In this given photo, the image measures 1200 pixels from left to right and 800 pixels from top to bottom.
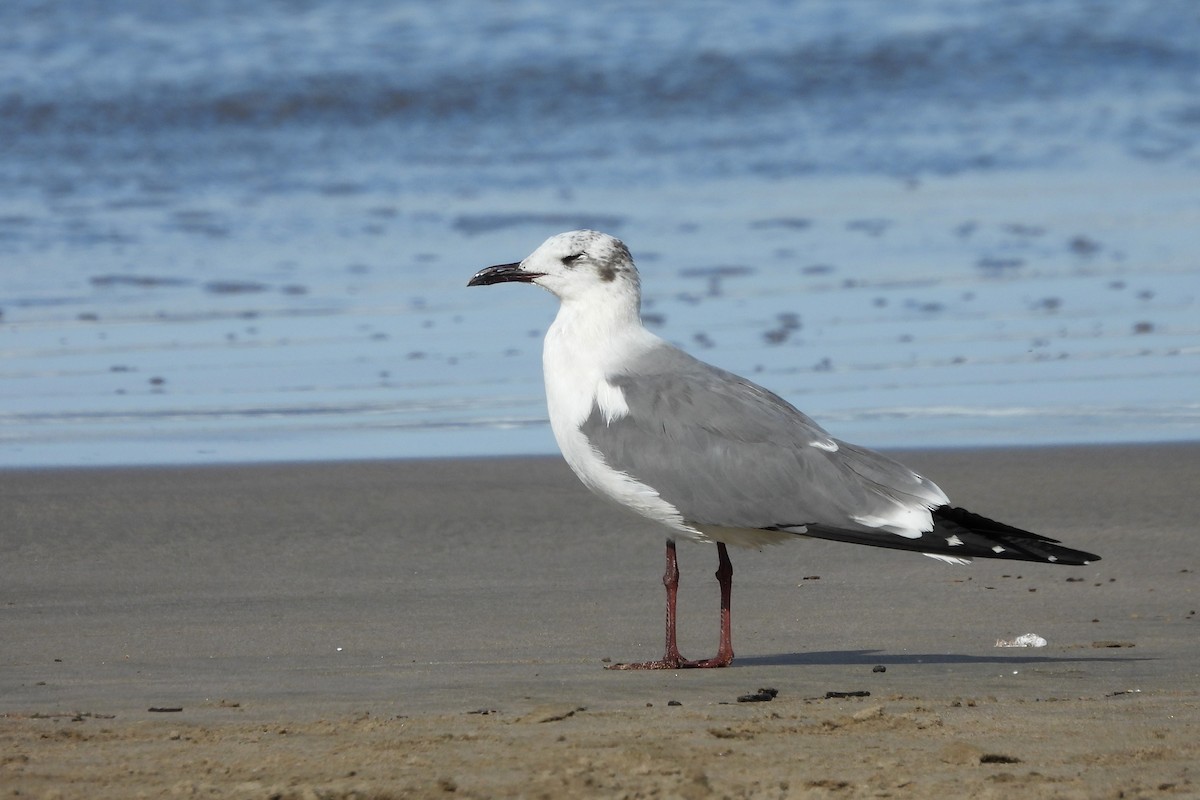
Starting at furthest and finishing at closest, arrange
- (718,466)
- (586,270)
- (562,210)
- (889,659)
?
(562,210)
(586,270)
(718,466)
(889,659)

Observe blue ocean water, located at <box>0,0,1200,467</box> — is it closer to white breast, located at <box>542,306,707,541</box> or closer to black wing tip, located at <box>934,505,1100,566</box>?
white breast, located at <box>542,306,707,541</box>

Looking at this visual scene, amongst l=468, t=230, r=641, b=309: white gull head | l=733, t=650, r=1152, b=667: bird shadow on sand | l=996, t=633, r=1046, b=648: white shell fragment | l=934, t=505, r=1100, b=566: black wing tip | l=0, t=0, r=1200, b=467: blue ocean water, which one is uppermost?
l=0, t=0, r=1200, b=467: blue ocean water

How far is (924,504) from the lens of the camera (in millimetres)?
5387

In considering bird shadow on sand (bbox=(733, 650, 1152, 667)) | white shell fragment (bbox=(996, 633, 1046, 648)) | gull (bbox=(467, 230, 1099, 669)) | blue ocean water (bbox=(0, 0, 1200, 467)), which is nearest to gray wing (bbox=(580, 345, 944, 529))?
gull (bbox=(467, 230, 1099, 669))

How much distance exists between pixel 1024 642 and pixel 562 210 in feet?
34.6

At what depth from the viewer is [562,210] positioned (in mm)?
15789

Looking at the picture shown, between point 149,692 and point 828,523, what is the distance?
196cm

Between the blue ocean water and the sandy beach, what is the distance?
1.09 m

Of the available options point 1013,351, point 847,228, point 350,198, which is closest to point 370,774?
point 1013,351

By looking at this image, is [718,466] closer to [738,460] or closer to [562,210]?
[738,460]

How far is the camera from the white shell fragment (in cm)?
560

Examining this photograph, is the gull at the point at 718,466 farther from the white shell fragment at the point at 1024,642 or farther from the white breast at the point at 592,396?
the white shell fragment at the point at 1024,642

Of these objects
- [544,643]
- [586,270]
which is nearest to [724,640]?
[544,643]

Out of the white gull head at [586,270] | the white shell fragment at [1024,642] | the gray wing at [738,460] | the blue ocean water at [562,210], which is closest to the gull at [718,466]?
the gray wing at [738,460]
